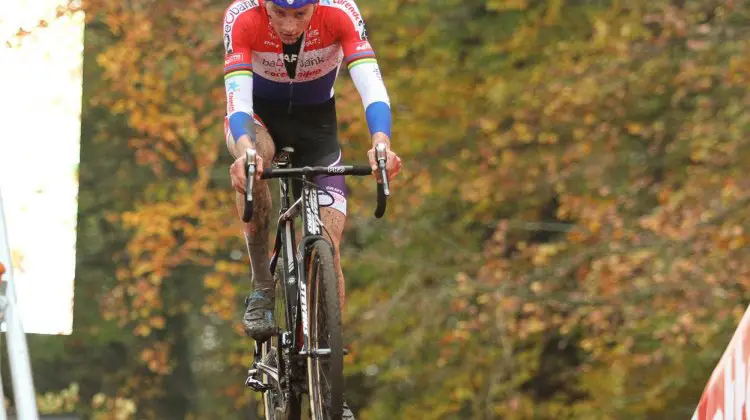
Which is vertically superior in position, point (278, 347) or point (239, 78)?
point (239, 78)

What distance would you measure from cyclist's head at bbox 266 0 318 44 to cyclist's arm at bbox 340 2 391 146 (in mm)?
203

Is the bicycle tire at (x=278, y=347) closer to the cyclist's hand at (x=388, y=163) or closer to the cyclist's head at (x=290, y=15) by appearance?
the cyclist's hand at (x=388, y=163)

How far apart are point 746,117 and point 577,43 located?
2.90 metres

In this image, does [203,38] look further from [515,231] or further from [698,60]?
[698,60]

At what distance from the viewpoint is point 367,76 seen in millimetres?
5262

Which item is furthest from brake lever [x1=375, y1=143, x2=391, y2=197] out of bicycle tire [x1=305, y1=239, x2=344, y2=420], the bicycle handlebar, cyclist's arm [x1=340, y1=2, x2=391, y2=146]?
bicycle tire [x1=305, y1=239, x2=344, y2=420]

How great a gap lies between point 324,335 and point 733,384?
1.86m

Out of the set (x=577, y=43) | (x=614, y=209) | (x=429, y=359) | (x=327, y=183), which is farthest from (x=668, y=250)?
(x=327, y=183)

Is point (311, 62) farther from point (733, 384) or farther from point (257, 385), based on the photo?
point (733, 384)

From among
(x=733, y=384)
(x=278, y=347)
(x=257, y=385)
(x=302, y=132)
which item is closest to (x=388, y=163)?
(x=302, y=132)

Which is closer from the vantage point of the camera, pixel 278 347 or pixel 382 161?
pixel 382 161

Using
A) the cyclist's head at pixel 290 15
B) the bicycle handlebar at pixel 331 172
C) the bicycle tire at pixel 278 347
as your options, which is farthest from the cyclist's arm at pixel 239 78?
the bicycle tire at pixel 278 347

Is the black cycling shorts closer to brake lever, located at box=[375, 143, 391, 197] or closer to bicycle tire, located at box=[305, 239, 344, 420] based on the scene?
bicycle tire, located at box=[305, 239, 344, 420]

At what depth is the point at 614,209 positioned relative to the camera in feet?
44.1
